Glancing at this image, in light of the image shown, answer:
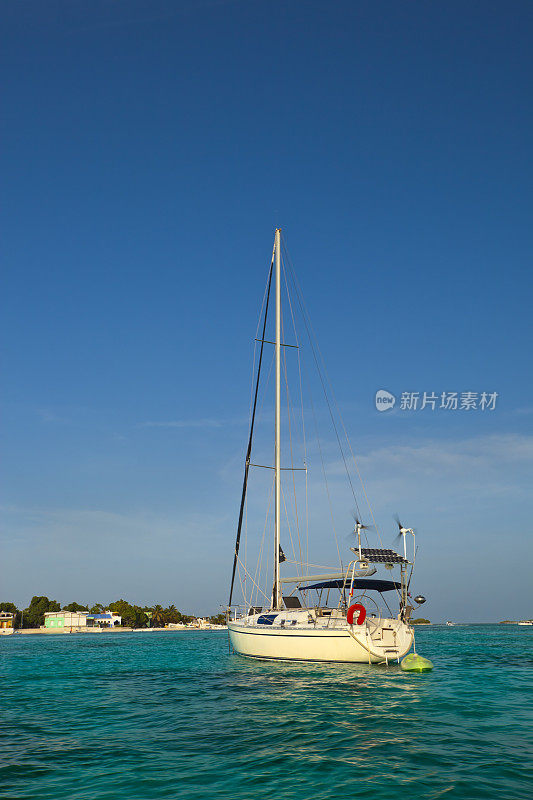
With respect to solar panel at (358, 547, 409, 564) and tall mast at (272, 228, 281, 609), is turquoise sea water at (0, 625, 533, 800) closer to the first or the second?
solar panel at (358, 547, 409, 564)

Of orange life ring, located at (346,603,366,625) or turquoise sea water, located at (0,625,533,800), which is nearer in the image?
turquoise sea water, located at (0,625,533,800)

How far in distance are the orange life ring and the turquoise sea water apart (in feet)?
6.81

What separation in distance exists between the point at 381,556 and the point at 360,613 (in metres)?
3.50

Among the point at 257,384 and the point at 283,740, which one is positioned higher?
the point at 257,384

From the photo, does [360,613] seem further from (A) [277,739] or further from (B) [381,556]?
(A) [277,739]

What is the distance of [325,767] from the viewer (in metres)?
11.4

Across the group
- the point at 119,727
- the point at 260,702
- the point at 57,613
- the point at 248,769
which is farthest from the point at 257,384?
the point at 57,613

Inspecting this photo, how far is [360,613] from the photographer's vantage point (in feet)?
86.2

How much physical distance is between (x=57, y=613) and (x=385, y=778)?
17941cm

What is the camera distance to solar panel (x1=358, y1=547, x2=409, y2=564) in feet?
93.5

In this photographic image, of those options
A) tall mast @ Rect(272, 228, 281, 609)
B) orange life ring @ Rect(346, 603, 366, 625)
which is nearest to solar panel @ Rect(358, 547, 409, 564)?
orange life ring @ Rect(346, 603, 366, 625)

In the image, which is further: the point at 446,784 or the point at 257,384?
the point at 257,384

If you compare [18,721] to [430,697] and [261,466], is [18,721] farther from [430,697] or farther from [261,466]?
[261,466]

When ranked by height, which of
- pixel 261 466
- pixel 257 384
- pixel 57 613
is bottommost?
pixel 57 613
